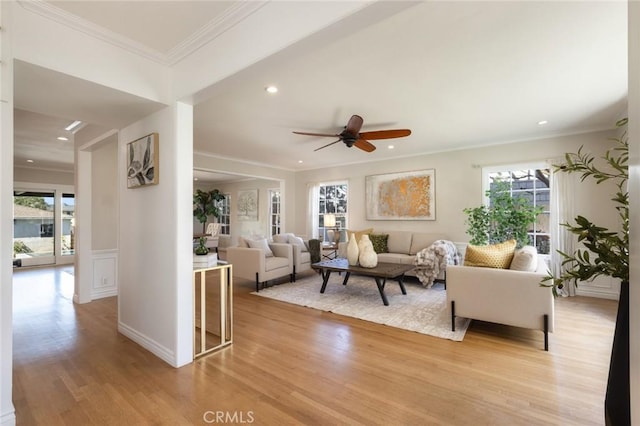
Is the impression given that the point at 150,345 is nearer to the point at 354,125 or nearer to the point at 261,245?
the point at 261,245

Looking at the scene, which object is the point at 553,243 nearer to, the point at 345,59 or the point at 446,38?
the point at 446,38

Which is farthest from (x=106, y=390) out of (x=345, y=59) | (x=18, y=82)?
(x=345, y=59)

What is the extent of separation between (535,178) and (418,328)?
3.67 m

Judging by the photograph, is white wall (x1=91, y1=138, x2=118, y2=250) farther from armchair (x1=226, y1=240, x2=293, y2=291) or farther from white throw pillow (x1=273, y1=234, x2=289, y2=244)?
white throw pillow (x1=273, y1=234, x2=289, y2=244)

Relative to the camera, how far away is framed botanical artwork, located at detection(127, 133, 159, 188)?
8.28 feet

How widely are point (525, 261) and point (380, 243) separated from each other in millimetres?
3147

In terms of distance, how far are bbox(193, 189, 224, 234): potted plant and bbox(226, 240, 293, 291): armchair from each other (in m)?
5.57

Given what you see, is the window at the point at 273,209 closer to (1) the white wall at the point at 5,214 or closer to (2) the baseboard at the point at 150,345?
(2) the baseboard at the point at 150,345

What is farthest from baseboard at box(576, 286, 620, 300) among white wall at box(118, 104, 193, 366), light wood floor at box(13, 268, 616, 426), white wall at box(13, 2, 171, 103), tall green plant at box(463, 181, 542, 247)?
white wall at box(13, 2, 171, 103)

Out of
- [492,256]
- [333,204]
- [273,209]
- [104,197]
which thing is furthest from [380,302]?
[273,209]

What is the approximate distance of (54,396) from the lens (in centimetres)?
199

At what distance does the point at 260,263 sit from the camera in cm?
474

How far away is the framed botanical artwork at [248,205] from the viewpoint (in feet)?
31.1

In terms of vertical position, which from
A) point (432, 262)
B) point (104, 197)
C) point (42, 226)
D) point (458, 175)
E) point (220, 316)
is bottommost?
point (220, 316)
